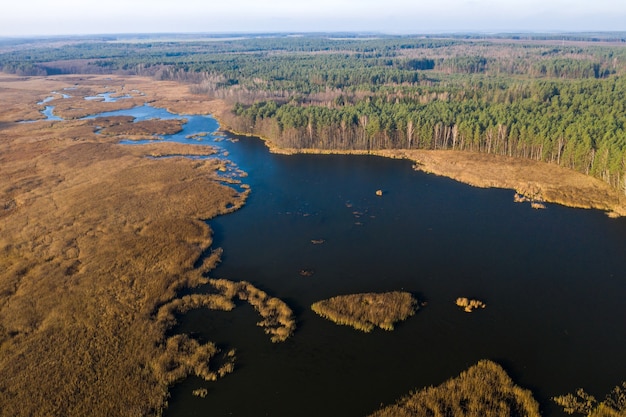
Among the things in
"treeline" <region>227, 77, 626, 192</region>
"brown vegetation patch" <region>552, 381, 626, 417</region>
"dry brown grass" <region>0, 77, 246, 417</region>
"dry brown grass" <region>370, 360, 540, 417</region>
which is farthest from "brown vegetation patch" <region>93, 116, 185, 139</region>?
"brown vegetation patch" <region>552, 381, 626, 417</region>

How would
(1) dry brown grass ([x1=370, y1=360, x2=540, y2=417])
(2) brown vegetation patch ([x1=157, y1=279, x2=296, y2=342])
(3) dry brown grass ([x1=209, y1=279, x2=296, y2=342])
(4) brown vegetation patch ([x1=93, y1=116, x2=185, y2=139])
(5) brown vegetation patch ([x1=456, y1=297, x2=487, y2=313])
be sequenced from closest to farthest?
1. (1) dry brown grass ([x1=370, y1=360, x2=540, y2=417])
2. (3) dry brown grass ([x1=209, y1=279, x2=296, y2=342])
3. (2) brown vegetation patch ([x1=157, y1=279, x2=296, y2=342])
4. (5) brown vegetation patch ([x1=456, y1=297, x2=487, y2=313])
5. (4) brown vegetation patch ([x1=93, y1=116, x2=185, y2=139])

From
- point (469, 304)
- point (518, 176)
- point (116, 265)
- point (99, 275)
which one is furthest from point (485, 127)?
point (99, 275)

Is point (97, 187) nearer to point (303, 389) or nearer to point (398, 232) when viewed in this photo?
point (398, 232)

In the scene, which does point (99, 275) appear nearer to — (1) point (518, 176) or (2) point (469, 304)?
(2) point (469, 304)

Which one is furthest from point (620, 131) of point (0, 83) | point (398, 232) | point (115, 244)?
point (0, 83)

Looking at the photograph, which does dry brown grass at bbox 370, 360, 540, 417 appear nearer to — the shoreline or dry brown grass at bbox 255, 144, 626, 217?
the shoreline

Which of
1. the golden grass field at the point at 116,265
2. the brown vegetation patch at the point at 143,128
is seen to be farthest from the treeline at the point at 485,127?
the brown vegetation patch at the point at 143,128
